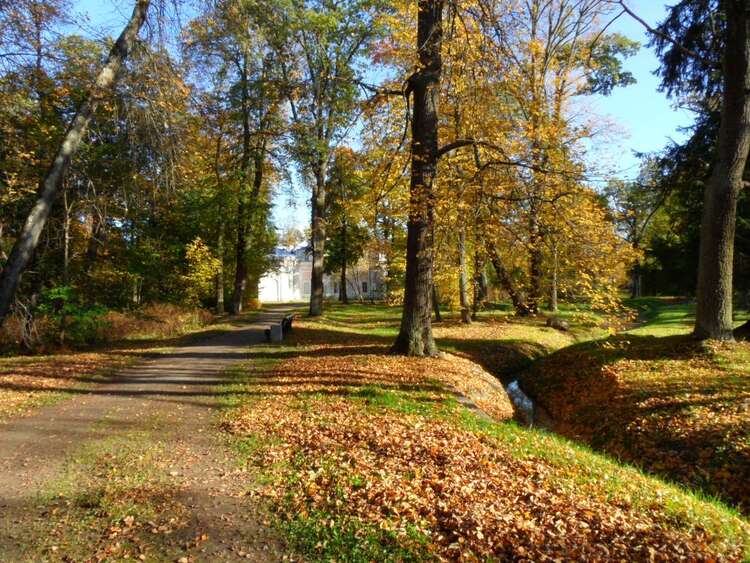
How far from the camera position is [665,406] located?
8.41 m

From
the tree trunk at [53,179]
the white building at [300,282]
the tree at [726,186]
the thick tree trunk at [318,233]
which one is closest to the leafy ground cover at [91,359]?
the tree trunk at [53,179]

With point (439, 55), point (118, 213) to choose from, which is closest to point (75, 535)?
point (439, 55)

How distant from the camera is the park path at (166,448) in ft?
13.2

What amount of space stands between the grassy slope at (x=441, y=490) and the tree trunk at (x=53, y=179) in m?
5.41

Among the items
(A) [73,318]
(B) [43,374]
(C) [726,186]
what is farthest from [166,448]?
(C) [726,186]

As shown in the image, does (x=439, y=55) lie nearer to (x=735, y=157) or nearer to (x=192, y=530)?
(x=735, y=157)

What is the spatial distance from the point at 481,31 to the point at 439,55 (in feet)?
5.65

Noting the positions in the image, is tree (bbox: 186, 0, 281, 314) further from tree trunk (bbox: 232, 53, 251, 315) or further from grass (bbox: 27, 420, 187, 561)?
grass (bbox: 27, 420, 187, 561)

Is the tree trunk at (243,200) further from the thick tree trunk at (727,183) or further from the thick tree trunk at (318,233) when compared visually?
the thick tree trunk at (727,183)

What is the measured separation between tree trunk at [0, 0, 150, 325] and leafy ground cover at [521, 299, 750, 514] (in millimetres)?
11437

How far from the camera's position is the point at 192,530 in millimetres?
4141

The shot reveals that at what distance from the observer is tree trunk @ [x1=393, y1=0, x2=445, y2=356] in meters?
10.9

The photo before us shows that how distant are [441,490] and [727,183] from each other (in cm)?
1071

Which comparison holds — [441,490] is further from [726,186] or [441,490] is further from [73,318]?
[73,318]
